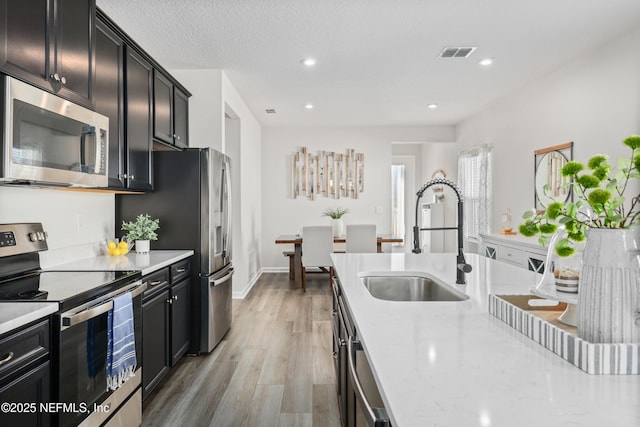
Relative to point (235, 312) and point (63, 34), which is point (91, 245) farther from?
point (235, 312)

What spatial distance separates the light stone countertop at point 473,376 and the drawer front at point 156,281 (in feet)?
5.19

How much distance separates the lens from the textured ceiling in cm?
288

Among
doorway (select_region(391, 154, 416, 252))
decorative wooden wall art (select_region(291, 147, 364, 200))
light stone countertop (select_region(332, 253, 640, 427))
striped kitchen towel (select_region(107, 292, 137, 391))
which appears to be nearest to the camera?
light stone countertop (select_region(332, 253, 640, 427))

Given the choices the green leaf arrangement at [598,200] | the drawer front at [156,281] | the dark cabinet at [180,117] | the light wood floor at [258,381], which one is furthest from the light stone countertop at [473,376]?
the dark cabinet at [180,117]

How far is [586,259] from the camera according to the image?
0.96 meters

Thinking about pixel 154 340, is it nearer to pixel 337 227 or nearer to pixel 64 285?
pixel 64 285

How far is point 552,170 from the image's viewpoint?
427cm

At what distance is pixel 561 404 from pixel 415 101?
5203 millimetres

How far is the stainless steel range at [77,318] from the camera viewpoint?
163 centimetres

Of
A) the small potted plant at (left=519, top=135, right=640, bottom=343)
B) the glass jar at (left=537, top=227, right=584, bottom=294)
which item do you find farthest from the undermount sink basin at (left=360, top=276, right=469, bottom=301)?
the small potted plant at (left=519, top=135, right=640, bottom=343)

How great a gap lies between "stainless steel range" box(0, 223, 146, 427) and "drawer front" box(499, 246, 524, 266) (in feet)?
10.8

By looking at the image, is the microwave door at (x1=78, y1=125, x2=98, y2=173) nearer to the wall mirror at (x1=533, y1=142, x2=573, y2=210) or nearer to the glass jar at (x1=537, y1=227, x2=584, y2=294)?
the glass jar at (x1=537, y1=227, x2=584, y2=294)

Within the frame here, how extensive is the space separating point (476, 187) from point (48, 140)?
5759 millimetres

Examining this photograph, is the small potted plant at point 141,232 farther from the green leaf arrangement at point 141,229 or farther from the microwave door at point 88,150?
the microwave door at point 88,150
